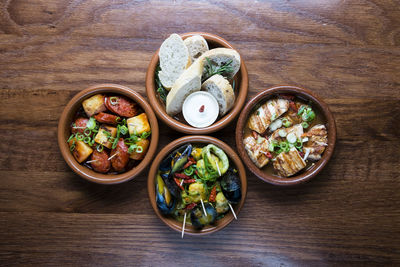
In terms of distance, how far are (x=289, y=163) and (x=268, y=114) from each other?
320mm

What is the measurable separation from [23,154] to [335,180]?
6.91 feet

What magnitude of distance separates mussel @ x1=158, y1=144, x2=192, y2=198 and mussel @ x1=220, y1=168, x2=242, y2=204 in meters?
0.26

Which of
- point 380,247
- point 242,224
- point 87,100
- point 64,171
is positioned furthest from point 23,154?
point 380,247

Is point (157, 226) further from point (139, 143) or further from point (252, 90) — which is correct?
point (252, 90)

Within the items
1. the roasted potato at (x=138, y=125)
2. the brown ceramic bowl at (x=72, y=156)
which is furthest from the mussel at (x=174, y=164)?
the roasted potato at (x=138, y=125)

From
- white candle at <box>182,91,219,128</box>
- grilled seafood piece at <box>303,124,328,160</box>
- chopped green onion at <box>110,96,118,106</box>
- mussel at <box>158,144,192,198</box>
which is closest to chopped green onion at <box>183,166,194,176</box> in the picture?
mussel at <box>158,144,192,198</box>

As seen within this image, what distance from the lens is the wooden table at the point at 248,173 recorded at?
2.15m

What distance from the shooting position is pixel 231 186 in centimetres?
190

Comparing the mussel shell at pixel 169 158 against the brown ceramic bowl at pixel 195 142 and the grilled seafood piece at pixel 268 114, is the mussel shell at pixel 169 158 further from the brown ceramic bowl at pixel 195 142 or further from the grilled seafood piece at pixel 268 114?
the grilled seafood piece at pixel 268 114

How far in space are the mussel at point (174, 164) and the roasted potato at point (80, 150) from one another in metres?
0.44

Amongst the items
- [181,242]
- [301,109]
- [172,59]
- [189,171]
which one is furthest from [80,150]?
[301,109]

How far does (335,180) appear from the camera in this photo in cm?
218

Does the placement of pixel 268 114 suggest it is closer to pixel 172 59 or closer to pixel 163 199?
pixel 172 59

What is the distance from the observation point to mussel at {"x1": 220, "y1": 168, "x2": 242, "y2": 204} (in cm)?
189
